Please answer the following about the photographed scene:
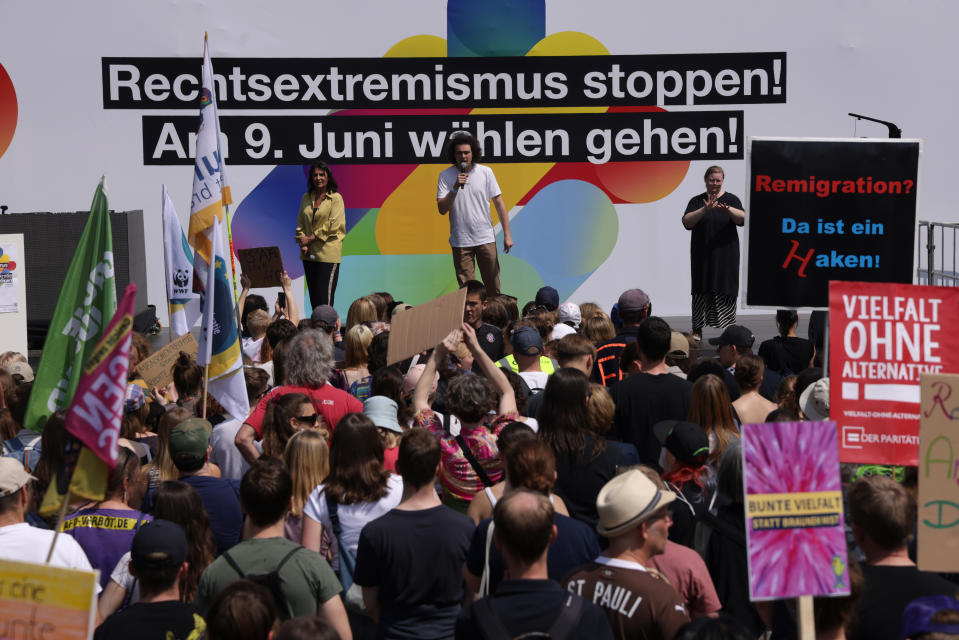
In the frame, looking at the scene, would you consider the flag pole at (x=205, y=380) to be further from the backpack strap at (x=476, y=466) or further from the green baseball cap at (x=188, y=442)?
the backpack strap at (x=476, y=466)

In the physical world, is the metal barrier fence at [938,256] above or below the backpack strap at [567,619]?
above

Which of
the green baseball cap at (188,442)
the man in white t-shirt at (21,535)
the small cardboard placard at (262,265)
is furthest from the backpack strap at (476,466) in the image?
the small cardboard placard at (262,265)

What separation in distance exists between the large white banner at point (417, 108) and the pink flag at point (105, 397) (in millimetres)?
10195

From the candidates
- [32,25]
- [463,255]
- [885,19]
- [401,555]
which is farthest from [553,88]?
[401,555]

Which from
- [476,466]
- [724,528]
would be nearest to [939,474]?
[724,528]

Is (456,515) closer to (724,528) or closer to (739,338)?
(724,528)

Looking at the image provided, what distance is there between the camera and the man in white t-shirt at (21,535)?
3.73m

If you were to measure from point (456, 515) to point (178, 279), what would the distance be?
503cm

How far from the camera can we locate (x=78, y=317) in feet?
15.9

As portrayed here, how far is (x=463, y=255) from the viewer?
11461 mm

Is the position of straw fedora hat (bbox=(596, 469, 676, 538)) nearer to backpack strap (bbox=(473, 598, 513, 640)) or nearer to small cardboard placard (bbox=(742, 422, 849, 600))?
small cardboard placard (bbox=(742, 422, 849, 600))

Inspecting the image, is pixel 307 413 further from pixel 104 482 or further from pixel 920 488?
pixel 920 488

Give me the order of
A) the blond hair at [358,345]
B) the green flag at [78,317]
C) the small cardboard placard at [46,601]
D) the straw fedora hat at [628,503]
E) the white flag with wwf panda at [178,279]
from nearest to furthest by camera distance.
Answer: the small cardboard placard at [46,601]
the straw fedora hat at [628,503]
the green flag at [78,317]
the blond hair at [358,345]
the white flag with wwf panda at [178,279]

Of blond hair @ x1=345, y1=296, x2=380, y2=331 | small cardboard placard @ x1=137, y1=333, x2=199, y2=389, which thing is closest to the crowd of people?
small cardboard placard @ x1=137, y1=333, x2=199, y2=389
